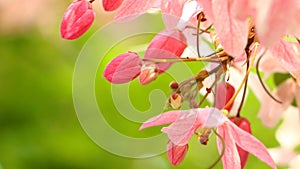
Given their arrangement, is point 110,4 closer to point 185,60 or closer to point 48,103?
point 185,60

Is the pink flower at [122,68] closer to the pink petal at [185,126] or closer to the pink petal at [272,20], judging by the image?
the pink petal at [185,126]

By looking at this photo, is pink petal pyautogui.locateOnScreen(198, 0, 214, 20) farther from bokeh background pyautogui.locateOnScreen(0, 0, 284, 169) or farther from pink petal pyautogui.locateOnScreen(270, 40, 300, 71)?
bokeh background pyautogui.locateOnScreen(0, 0, 284, 169)

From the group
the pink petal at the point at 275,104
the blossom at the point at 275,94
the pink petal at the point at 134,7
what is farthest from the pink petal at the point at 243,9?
the pink petal at the point at 275,104

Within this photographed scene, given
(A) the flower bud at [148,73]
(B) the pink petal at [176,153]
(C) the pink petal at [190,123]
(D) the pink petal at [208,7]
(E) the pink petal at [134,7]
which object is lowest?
(B) the pink petal at [176,153]

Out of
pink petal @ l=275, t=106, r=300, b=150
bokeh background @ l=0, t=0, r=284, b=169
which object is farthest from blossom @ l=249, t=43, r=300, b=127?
bokeh background @ l=0, t=0, r=284, b=169

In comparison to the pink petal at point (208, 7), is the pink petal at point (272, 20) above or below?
below

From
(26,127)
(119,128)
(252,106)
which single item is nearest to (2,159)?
(26,127)
